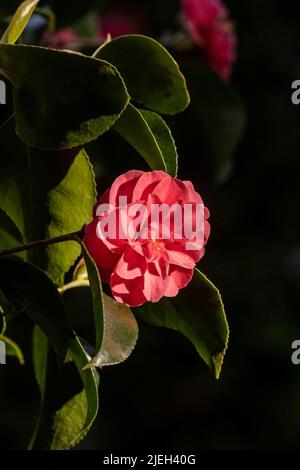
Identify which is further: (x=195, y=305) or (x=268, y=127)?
(x=268, y=127)

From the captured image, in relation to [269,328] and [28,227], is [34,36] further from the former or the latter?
[269,328]

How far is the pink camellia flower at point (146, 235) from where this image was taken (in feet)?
3.22

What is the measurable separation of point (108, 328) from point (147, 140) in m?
0.17

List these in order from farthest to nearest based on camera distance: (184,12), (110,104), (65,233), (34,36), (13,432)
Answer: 1. (13,432)
2. (184,12)
3. (34,36)
4. (65,233)
5. (110,104)

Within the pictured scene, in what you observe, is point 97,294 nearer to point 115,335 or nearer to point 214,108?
point 115,335

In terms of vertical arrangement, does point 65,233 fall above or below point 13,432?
above

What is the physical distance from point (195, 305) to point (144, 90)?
0.68ft

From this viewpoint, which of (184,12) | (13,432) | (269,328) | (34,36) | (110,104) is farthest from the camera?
(269,328)

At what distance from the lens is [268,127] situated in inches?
121

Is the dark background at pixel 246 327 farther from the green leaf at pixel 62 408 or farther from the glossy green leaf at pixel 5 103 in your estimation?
the glossy green leaf at pixel 5 103

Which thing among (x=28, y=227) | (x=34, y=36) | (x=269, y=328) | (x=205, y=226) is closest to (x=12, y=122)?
(x=28, y=227)

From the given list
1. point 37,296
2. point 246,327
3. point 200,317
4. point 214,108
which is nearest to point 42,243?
point 37,296

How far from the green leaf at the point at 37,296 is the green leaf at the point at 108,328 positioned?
4cm

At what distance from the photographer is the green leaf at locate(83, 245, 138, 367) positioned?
94cm
